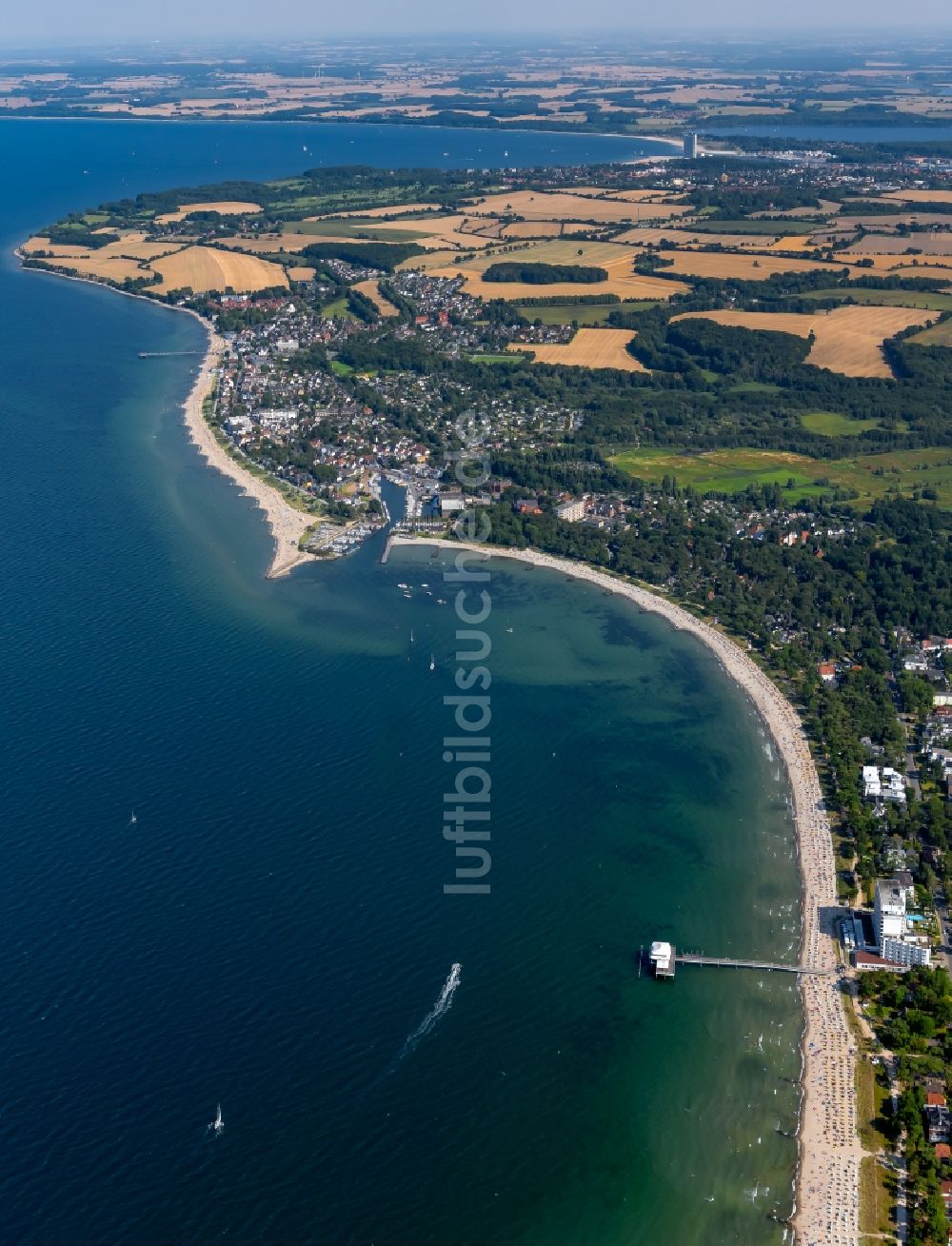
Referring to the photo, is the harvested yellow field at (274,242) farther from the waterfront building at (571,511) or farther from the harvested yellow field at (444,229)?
the waterfront building at (571,511)

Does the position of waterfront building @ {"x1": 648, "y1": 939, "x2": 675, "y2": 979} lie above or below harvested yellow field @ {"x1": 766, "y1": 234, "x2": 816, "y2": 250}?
below

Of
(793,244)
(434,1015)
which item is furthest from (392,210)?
(434,1015)

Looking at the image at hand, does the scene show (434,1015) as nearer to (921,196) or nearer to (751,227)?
(751,227)

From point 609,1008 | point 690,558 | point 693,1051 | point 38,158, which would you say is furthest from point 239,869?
point 38,158

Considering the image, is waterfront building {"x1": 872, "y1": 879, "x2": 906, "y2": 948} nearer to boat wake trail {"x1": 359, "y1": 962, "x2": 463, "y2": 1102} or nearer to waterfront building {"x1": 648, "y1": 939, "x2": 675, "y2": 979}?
waterfront building {"x1": 648, "y1": 939, "x2": 675, "y2": 979}

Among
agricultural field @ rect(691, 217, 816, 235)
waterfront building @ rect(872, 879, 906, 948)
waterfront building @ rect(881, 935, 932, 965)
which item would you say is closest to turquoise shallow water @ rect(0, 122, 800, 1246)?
waterfront building @ rect(872, 879, 906, 948)

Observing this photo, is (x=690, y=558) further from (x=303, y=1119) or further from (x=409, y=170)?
(x=409, y=170)
